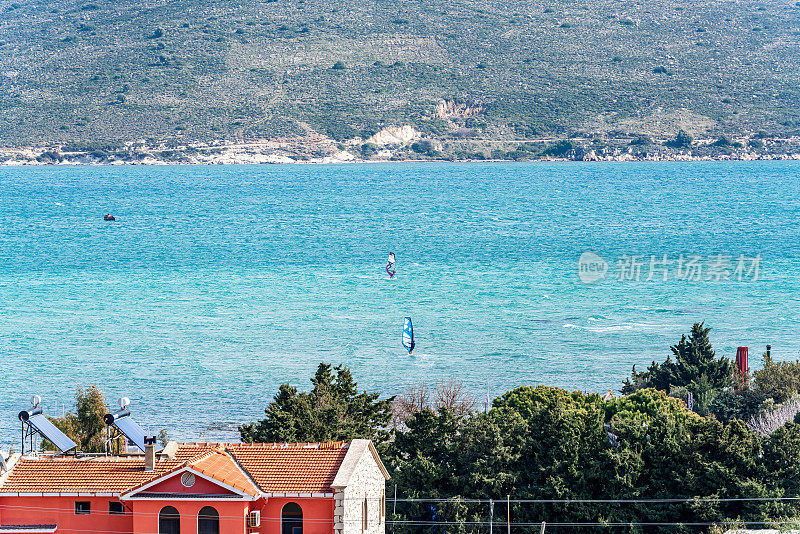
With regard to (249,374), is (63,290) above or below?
above

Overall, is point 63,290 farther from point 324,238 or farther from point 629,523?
point 629,523

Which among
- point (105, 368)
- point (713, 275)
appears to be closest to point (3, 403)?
point (105, 368)

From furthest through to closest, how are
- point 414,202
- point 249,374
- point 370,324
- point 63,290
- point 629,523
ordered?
1. point 414,202
2. point 63,290
3. point 370,324
4. point 249,374
5. point 629,523

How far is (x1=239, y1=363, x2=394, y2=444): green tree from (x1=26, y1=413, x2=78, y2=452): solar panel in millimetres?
6974

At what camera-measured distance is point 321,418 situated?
33.3 m

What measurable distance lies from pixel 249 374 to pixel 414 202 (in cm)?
10800

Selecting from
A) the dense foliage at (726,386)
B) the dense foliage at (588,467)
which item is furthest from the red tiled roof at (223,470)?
the dense foliage at (726,386)

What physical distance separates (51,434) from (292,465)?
6075 millimetres

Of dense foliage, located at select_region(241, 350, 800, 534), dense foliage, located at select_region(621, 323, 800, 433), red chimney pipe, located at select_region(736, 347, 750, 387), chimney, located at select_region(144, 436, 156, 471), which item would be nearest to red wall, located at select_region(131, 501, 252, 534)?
chimney, located at select_region(144, 436, 156, 471)

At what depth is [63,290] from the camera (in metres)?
94.5

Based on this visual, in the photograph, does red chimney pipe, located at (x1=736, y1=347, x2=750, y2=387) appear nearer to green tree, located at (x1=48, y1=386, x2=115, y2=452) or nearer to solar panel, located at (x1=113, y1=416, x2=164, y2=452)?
green tree, located at (x1=48, y1=386, x2=115, y2=452)

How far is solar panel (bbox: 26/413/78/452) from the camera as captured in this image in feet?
84.9

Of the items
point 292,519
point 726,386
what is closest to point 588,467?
point 292,519

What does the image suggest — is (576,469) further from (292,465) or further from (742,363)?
(742,363)
